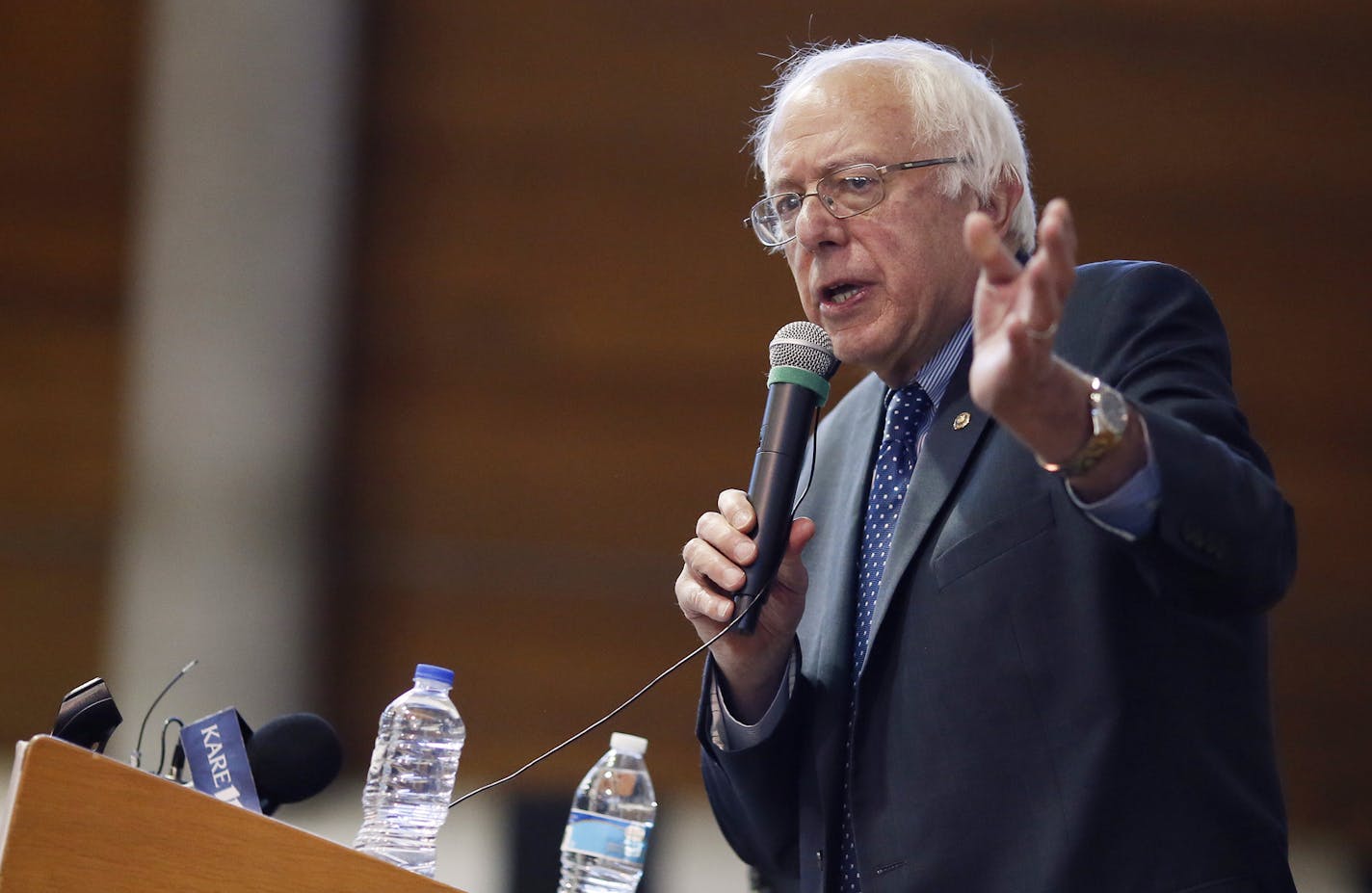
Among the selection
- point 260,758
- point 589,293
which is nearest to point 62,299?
point 589,293

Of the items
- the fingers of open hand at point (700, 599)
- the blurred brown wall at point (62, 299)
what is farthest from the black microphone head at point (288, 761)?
the blurred brown wall at point (62, 299)

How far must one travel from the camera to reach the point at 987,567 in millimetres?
1521

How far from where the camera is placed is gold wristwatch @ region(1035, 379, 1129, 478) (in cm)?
120

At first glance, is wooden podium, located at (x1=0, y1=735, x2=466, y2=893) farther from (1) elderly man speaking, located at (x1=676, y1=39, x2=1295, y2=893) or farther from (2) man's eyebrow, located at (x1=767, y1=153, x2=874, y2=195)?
(2) man's eyebrow, located at (x1=767, y1=153, x2=874, y2=195)

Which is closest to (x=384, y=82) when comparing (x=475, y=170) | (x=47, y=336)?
(x=475, y=170)

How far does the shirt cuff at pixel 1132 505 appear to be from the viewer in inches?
47.8

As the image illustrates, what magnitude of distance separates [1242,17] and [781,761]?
10.9 feet

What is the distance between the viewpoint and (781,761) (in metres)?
1.78

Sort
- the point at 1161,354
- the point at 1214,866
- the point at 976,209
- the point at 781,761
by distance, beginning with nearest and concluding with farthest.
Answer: the point at 1214,866
the point at 1161,354
the point at 781,761
the point at 976,209

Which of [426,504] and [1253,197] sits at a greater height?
[1253,197]

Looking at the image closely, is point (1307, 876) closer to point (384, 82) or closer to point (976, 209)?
point (976, 209)

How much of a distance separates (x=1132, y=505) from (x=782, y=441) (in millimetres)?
507

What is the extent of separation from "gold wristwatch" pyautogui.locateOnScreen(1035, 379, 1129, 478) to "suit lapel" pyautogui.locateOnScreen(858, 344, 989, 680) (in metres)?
0.39

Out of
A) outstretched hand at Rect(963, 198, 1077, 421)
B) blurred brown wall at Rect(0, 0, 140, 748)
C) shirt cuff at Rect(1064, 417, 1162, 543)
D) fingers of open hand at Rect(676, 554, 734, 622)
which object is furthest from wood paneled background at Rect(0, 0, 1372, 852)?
outstretched hand at Rect(963, 198, 1077, 421)
